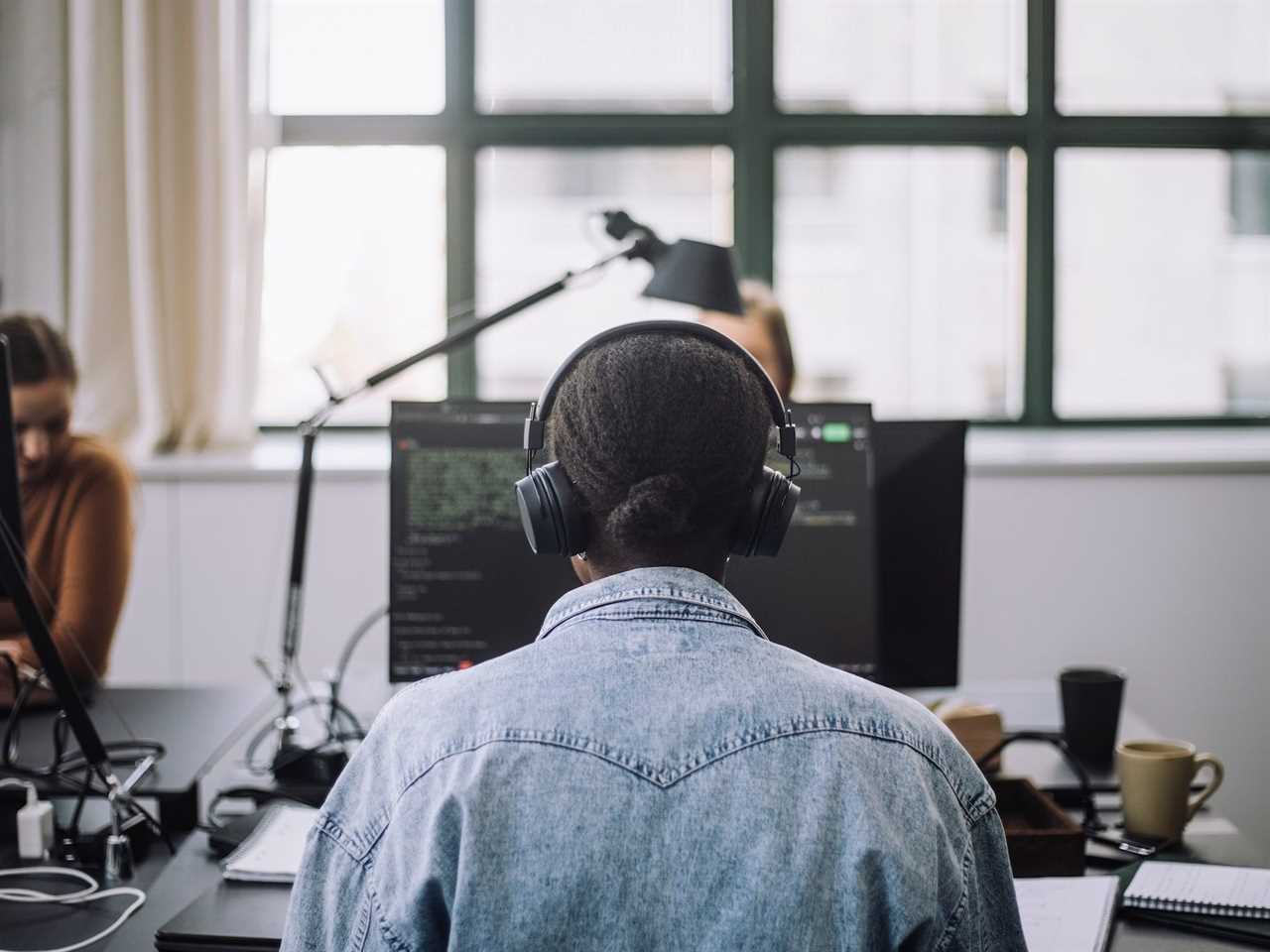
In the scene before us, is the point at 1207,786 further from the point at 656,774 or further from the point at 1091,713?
the point at 656,774

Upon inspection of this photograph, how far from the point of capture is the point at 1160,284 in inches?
136

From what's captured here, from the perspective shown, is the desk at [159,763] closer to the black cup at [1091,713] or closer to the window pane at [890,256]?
the black cup at [1091,713]

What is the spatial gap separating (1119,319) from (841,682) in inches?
118

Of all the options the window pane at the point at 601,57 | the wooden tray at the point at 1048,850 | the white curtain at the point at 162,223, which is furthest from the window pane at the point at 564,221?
the wooden tray at the point at 1048,850

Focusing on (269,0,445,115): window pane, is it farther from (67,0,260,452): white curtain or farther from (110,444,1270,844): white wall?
(110,444,1270,844): white wall

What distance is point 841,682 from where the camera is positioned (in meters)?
0.77

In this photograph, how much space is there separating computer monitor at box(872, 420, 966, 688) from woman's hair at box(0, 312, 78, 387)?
1.16 metres

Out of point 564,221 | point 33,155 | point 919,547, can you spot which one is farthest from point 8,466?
point 564,221

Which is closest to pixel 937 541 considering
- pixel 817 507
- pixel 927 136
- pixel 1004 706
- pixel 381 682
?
pixel 817 507

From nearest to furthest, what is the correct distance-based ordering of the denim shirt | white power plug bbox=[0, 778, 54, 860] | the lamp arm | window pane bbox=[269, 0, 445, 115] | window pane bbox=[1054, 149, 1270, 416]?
the denim shirt
white power plug bbox=[0, 778, 54, 860]
the lamp arm
window pane bbox=[269, 0, 445, 115]
window pane bbox=[1054, 149, 1270, 416]

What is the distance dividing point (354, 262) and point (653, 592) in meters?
2.73

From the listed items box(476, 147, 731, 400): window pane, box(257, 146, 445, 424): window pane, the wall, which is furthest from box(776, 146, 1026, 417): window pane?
the wall

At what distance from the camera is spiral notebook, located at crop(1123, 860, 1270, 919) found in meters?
1.13

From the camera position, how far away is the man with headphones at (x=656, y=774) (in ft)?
2.34
